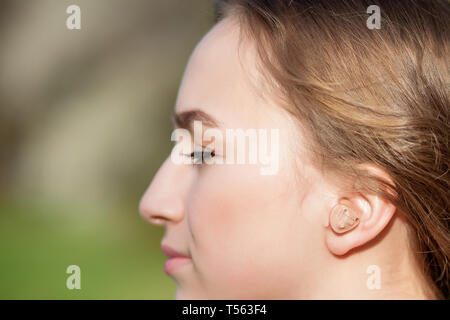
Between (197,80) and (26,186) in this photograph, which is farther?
(26,186)

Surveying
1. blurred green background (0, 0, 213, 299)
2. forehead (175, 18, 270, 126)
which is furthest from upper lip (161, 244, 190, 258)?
blurred green background (0, 0, 213, 299)

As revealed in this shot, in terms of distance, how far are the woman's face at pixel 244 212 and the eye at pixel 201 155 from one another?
0.02 meters

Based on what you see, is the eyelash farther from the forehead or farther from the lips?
the lips

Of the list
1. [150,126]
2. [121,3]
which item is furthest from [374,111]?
[121,3]

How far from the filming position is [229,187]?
115 cm

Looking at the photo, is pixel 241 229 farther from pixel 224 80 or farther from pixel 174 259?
pixel 224 80

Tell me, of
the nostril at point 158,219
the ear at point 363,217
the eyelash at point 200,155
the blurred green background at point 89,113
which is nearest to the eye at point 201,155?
the eyelash at point 200,155

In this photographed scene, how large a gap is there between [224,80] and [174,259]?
1.32ft

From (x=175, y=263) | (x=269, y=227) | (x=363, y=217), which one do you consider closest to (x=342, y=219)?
(x=363, y=217)

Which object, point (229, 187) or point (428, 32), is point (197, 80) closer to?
point (229, 187)

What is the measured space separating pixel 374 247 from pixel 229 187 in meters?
0.33

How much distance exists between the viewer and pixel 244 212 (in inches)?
44.7

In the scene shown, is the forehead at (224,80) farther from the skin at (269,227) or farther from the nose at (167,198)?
the nose at (167,198)
